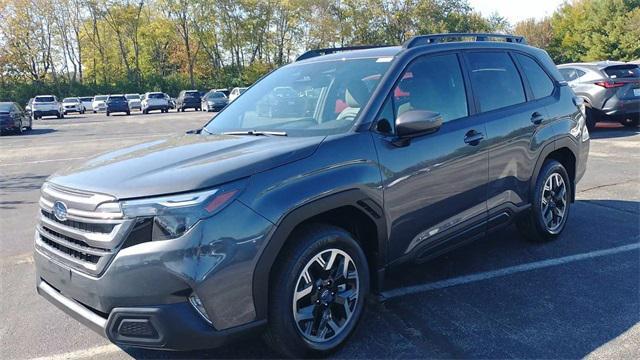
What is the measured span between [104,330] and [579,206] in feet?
19.1

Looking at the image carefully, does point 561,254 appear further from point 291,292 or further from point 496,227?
point 291,292

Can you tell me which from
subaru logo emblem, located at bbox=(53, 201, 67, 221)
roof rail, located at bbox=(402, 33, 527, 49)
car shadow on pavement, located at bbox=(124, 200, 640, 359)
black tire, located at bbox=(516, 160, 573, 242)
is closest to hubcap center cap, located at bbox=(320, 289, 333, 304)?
car shadow on pavement, located at bbox=(124, 200, 640, 359)

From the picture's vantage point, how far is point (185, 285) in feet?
8.28

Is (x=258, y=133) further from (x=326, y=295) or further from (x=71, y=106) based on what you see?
(x=71, y=106)

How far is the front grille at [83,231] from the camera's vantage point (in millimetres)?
2607

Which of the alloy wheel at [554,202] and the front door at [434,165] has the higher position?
the front door at [434,165]

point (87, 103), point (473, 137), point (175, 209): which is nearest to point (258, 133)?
point (175, 209)

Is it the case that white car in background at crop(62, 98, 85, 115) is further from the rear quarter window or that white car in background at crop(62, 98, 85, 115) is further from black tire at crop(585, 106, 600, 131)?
the rear quarter window

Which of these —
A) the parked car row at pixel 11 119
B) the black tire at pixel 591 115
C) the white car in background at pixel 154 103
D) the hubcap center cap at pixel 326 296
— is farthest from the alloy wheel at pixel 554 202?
the white car in background at pixel 154 103

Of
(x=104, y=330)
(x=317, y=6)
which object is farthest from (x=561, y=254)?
(x=317, y=6)

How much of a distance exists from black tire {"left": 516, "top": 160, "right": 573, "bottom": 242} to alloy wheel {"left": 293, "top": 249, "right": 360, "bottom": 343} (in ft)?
7.71

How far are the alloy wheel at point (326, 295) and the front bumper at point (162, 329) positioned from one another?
46 cm

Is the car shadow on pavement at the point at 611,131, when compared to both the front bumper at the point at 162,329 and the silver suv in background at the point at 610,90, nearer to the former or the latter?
the silver suv in background at the point at 610,90

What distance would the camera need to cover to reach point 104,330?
2.64m
